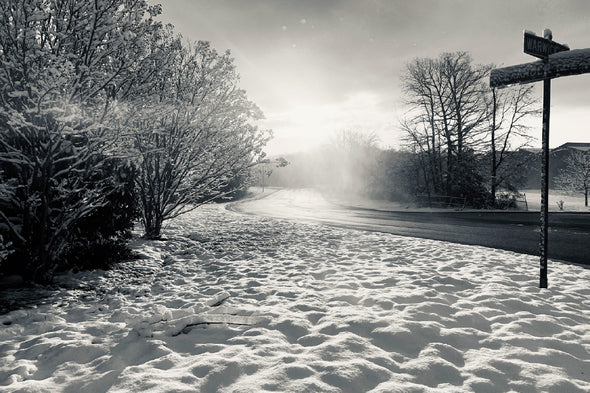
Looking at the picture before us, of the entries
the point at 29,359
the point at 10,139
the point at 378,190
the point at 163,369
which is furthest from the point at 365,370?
the point at 378,190

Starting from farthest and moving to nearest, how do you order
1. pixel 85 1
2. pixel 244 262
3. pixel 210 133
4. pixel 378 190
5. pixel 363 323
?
pixel 378 190 → pixel 210 133 → pixel 244 262 → pixel 85 1 → pixel 363 323

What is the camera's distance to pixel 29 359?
2514 mm

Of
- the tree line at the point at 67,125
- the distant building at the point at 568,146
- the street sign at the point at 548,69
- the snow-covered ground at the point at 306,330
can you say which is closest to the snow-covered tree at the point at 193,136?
the tree line at the point at 67,125

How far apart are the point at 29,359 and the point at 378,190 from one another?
102ft

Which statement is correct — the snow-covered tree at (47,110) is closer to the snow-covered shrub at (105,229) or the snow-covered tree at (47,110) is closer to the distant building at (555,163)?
the snow-covered shrub at (105,229)

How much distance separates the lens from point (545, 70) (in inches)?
152

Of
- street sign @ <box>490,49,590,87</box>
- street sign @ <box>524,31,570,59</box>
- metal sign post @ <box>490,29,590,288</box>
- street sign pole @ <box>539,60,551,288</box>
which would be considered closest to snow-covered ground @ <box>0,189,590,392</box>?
street sign pole @ <box>539,60,551,288</box>

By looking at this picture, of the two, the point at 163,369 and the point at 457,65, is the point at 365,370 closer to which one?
the point at 163,369

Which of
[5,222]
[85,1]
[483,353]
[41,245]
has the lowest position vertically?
[483,353]

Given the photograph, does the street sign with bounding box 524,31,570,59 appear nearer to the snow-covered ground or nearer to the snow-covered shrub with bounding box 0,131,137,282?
the snow-covered ground

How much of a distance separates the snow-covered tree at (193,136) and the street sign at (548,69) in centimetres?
541

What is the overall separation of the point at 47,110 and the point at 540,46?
5695 mm

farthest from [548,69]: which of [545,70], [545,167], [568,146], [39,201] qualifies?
[568,146]

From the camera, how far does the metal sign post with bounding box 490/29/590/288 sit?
369 centimetres
